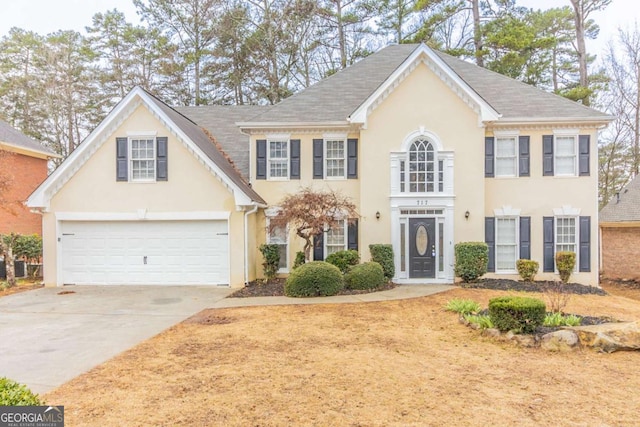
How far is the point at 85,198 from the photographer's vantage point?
540 inches

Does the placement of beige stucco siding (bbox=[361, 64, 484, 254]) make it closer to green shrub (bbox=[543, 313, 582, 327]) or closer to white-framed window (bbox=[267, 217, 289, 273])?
white-framed window (bbox=[267, 217, 289, 273])

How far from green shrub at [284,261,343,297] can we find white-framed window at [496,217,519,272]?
264 inches

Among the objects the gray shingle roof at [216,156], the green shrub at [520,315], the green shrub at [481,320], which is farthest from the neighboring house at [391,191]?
the green shrub at [520,315]

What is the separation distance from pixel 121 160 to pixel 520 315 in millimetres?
13125

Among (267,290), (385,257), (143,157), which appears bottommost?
(267,290)

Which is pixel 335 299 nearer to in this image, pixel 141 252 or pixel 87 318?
pixel 87 318

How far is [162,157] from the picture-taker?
13.7 metres

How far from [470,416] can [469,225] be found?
10452mm

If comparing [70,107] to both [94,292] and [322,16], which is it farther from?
[94,292]

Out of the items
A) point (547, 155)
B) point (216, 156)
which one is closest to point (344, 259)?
point (216, 156)

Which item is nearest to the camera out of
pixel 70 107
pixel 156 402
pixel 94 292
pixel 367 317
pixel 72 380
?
pixel 156 402

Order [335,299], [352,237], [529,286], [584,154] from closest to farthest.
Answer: [335,299]
[529,286]
[584,154]
[352,237]

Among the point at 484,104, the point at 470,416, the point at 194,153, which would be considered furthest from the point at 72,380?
the point at 484,104

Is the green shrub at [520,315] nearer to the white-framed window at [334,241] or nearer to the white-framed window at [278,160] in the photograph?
the white-framed window at [334,241]
